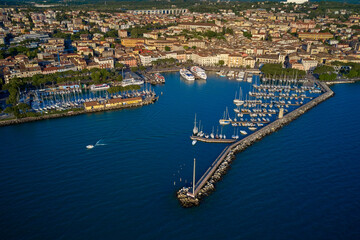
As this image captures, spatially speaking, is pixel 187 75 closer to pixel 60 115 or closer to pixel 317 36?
pixel 60 115

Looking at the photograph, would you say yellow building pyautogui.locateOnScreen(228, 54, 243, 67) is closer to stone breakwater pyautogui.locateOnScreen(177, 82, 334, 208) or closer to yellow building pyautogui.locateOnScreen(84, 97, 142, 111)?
stone breakwater pyautogui.locateOnScreen(177, 82, 334, 208)

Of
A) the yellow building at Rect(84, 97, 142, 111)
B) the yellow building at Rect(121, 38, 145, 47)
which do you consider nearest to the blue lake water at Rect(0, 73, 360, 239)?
the yellow building at Rect(84, 97, 142, 111)

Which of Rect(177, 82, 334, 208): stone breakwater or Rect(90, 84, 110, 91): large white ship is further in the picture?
Rect(90, 84, 110, 91): large white ship

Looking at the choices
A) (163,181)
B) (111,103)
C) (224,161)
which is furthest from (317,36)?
(163,181)

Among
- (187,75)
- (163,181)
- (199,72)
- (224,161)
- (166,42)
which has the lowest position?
(163,181)

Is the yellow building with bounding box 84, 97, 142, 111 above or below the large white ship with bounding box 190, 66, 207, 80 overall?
below

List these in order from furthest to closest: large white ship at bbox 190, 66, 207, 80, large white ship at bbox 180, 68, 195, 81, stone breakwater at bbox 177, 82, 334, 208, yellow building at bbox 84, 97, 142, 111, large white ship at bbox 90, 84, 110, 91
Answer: large white ship at bbox 190, 66, 207, 80 < large white ship at bbox 180, 68, 195, 81 < large white ship at bbox 90, 84, 110, 91 < yellow building at bbox 84, 97, 142, 111 < stone breakwater at bbox 177, 82, 334, 208

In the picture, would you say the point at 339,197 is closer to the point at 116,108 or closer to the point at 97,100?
the point at 116,108
